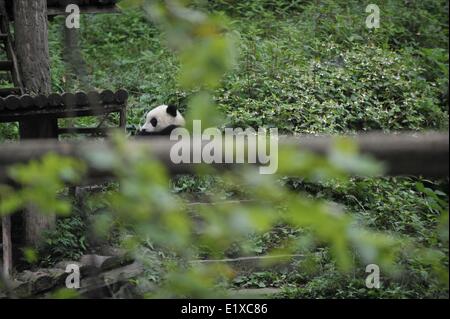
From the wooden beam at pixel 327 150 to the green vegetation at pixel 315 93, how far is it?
1338 mm

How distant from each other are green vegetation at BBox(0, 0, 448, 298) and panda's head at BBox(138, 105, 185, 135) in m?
0.41

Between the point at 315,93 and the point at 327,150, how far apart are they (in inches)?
346

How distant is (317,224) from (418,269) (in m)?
4.37

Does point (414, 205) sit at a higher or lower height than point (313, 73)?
lower

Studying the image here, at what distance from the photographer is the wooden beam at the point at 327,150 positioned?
5.58ft

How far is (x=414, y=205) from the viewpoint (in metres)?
8.30

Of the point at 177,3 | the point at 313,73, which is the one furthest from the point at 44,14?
the point at 177,3

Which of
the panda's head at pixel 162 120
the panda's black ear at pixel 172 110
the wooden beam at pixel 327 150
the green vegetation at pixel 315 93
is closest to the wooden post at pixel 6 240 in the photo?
the green vegetation at pixel 315 93

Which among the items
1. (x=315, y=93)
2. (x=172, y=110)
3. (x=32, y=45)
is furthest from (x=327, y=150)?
(x=315, y=93)

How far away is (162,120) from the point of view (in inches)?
336

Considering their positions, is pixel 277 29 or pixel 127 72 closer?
pixel 127 72

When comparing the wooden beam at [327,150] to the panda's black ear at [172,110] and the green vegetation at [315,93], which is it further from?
the panda's black ear at [172,110]
